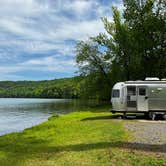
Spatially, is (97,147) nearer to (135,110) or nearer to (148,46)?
(135,110)

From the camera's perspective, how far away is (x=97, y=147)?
13.7m

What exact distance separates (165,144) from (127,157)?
3096mm

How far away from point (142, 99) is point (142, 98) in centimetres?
8

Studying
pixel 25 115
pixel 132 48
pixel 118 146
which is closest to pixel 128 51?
pixel 132 48

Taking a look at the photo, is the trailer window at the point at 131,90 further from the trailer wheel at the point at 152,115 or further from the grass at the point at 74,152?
the grass at the point at 74,152

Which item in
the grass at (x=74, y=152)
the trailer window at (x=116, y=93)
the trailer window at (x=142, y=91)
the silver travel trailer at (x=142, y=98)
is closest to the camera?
the grass at (x=74, y=152)

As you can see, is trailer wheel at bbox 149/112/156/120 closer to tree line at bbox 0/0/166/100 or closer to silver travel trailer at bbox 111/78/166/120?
silver travel trailer at bbox 111/78/166/120

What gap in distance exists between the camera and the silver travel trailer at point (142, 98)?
1109 inches

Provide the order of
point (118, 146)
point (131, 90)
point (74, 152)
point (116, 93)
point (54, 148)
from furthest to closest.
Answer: point (116, 93) < point (131, 90) < point (54, 148) < point (118, 146) < point (74, 152)

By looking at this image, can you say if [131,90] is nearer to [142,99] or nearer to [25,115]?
[142,99]

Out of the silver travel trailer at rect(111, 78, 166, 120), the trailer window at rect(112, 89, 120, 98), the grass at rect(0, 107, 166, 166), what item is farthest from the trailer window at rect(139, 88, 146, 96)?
the grass at rect(0, 107, 166, 166)

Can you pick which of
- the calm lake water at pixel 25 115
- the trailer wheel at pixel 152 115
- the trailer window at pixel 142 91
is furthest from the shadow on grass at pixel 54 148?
the calm lake water at pixel 25 115

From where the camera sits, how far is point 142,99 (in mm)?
28453

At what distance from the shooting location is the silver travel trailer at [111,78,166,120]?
2816cm
